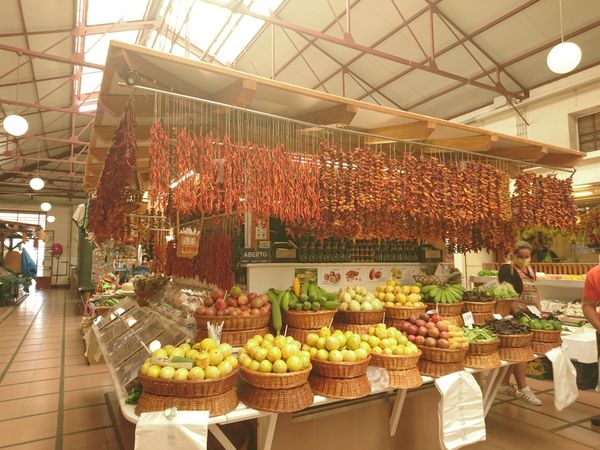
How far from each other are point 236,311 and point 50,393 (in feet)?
12.0

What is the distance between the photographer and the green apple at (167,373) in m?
2.16

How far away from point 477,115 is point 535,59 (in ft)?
6.59

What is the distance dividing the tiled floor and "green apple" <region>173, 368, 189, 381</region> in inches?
78.3

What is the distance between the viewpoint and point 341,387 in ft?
8.17

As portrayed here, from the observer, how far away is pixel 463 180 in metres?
3.95

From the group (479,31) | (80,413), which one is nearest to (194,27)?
(479,31)

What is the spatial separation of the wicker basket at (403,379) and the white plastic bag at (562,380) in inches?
64.8

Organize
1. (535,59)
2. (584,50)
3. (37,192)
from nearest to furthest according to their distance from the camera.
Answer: (584,50), (535,59), (37,192)

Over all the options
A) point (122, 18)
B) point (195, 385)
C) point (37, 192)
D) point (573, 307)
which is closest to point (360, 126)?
point (195, 385)

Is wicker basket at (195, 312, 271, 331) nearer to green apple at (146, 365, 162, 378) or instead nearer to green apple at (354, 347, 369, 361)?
green apple at (146, 365, 162, 378)

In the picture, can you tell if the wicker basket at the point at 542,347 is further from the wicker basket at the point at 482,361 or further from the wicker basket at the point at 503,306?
the wicker basket at the point at 482,361

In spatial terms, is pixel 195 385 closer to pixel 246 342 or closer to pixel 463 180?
pixel 246 342

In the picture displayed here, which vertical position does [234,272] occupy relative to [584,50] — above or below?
below

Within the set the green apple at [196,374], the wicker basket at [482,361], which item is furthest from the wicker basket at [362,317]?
the green apple at [196,374]
